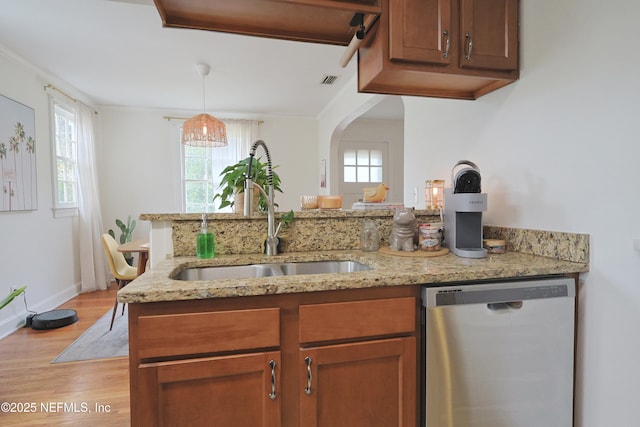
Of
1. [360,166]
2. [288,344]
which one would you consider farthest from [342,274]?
[360,166]

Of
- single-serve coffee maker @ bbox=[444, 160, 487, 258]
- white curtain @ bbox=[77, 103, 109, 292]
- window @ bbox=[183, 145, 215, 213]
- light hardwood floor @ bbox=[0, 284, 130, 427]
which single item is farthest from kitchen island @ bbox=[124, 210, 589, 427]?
window @ bbox=[183, 145, 215, 213]

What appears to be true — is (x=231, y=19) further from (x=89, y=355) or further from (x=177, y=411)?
(x=89, y=355)

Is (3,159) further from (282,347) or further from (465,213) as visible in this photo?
(465,213)

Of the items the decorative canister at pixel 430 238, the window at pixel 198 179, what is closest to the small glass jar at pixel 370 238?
the decorative canister at pixel 430 238

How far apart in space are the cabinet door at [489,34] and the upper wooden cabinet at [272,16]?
0.43 metres

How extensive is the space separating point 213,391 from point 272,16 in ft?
4.45

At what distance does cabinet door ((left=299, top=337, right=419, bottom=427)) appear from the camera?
3.24ft

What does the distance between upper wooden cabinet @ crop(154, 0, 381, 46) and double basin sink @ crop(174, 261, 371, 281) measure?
1000 millimetres

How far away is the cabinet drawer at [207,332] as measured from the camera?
0.89m

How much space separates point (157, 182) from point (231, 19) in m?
3.95

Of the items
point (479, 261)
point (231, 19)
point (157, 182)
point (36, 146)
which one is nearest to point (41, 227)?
point (36, 146)

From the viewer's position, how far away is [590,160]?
1.17 meters

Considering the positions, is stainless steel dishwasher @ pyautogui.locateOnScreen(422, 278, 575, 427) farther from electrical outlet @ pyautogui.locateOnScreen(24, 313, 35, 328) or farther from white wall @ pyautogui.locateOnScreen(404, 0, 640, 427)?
electrical outlet @ pyautogui.locateOnScreen(24, 313, 35, 328)

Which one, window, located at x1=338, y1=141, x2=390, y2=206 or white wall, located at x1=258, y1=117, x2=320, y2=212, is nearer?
white wall, located at x1=258, y1=117, x2=320, y2=212
